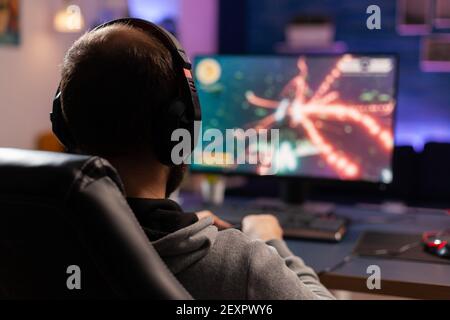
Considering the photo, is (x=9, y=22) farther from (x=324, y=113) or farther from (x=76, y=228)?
(x=76, y=228)

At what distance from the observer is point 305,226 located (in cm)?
→ 175

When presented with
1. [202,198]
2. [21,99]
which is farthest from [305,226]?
[21,99]

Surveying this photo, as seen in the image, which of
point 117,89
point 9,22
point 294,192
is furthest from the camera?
point 9,22

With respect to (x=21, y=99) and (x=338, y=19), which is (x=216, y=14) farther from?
(x=21, y=99)

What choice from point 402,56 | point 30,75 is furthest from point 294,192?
point 402,56

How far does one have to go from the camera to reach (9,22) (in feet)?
9.78

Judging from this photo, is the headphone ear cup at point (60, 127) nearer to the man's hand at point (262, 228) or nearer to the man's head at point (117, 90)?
the man's head at point (117, 90)

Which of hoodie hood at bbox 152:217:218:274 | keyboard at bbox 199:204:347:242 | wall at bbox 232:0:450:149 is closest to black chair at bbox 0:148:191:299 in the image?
hoodie hood at bbox 152:217:218:274

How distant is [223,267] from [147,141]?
0.71 feet

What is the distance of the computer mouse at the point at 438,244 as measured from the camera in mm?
1505

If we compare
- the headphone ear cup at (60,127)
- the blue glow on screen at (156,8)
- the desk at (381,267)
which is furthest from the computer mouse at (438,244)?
the blue glow on screen at (156,8)

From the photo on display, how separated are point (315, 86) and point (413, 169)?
6.06 ft

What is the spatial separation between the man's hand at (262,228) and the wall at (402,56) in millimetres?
2794
